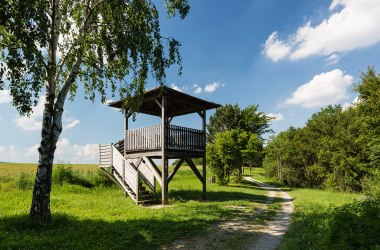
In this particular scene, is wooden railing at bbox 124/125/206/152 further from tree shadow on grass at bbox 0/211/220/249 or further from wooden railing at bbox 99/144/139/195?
tree shadow on grass at bbox 0/211/220/249

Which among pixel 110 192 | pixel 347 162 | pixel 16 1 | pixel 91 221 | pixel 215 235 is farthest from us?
pixel 347 162

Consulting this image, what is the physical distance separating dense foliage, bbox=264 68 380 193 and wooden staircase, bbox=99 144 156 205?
58.1 feet

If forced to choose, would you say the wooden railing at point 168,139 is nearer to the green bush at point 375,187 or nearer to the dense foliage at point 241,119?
the green bush at point 375,187

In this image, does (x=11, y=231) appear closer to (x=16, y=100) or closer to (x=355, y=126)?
(x=16, y=100)

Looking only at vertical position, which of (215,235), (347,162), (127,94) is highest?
(127,94)

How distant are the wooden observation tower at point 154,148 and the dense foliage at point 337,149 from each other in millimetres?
15041

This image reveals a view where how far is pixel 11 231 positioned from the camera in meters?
10.2

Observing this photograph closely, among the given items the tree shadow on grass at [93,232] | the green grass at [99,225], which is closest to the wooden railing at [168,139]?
the green grass at [99,225]

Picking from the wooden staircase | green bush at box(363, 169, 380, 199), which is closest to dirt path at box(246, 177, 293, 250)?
green bush at box(363, 169, 380, 199)

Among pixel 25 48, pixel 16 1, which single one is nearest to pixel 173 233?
pixel 25 48

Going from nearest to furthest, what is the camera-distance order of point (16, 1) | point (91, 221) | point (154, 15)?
point (16, 1), point (91, 221), point (154, 15)

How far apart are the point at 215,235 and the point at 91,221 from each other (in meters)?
5.26

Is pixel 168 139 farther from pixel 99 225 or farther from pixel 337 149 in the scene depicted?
pixel 337 149

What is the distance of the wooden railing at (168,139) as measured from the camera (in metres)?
19.6
